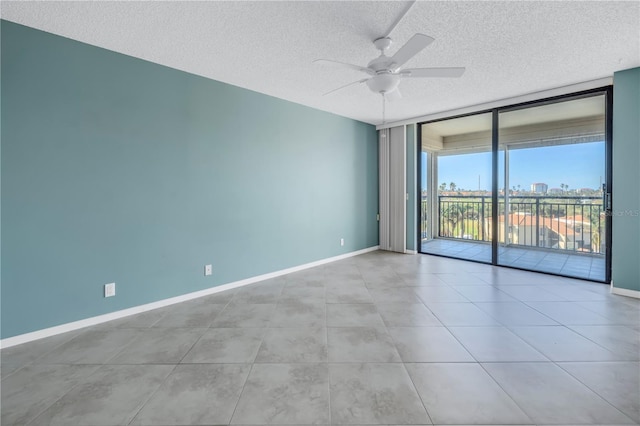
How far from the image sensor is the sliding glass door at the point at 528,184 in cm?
445

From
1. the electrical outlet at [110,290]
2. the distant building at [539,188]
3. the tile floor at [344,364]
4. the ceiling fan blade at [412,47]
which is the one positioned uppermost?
the ceiling fan blade at [412,47]

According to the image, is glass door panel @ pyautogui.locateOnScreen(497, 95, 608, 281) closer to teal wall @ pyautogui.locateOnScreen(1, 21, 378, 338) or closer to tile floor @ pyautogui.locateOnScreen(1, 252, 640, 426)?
tile floor @ pyautogui.locateOnScreen(1, 252, 640, 426)

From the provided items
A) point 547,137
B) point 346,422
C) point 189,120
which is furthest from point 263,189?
point 547,137

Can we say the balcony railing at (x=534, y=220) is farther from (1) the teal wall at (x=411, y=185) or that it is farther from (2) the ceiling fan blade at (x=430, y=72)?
(2) the ceiling fan blade at (x=430, y=72)

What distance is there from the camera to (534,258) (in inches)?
194

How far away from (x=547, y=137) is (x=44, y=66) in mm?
7586

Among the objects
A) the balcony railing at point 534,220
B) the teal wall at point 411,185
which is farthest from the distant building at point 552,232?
the teal wall at point 411,185

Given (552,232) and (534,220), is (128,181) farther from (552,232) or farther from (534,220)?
(552,232)

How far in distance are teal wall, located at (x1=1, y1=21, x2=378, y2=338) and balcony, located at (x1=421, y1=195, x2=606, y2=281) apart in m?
3.82

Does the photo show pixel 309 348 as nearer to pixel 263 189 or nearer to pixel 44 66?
pixel 263 189

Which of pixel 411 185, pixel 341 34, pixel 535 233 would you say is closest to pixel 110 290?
pixel 341 34

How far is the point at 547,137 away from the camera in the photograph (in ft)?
17.7

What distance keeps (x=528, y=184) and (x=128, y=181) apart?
6661 mm

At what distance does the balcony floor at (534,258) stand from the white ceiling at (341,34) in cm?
271
